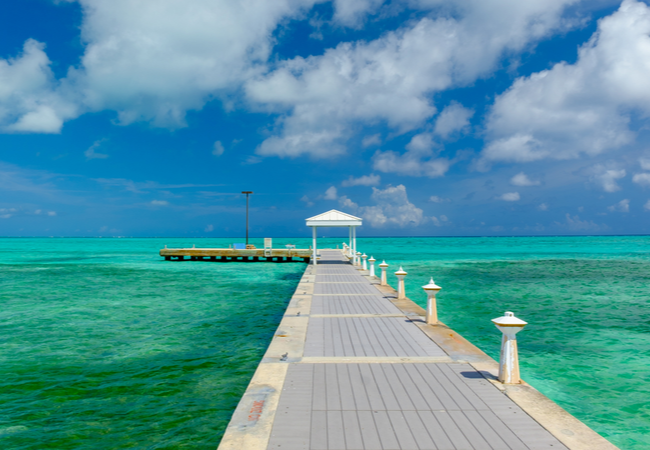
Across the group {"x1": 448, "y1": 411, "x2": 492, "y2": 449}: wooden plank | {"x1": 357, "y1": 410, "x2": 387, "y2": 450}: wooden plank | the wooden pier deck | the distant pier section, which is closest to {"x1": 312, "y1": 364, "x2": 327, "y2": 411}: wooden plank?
the wooden pier deck

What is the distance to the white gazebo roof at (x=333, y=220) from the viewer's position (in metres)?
27.6

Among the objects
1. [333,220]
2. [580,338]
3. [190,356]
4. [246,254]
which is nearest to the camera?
[190,356]

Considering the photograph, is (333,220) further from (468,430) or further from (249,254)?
(468,430)

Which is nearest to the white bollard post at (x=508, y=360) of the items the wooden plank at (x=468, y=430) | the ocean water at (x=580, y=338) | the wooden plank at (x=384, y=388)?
the wooden plank at (x=468, y=430)

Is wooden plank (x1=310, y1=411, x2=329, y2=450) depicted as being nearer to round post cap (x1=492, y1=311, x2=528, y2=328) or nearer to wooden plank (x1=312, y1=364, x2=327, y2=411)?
wooden plank (x1=312, y1=364, x2=327, y2=411)

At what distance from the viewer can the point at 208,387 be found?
7699mm

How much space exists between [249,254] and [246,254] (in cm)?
33

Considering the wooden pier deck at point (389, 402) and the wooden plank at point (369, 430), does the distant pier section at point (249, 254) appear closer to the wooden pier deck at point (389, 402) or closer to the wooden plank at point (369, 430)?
the wooden pier deck at point (389, 402)

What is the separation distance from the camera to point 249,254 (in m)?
42.3

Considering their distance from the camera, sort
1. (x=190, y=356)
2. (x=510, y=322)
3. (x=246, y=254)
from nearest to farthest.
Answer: (x=510, y=322), (x=190, y=356), (x=246, y=254)

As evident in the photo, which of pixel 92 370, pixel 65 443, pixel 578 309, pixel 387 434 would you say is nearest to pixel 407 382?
pixel 387 434

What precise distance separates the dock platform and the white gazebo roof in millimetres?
13566

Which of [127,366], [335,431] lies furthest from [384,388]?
[127,366]

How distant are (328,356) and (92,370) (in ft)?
18.2
